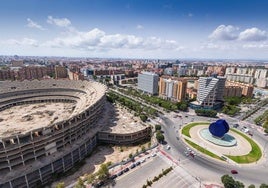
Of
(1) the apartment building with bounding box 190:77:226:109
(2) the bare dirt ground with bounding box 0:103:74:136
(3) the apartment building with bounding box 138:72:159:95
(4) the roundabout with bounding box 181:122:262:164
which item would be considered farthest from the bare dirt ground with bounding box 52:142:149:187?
A: (3) the apartment building with bounding box 138:72:159:95

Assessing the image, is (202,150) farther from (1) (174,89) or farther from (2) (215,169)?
(1) (174,89)

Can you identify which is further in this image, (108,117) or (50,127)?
(108,117)

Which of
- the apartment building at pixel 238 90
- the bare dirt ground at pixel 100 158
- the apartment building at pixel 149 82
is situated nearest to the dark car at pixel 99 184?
the bare dirt ground at pixel 100 158

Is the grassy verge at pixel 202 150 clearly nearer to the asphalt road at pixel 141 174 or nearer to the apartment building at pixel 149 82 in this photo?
the asphalt road at pixel 141 174

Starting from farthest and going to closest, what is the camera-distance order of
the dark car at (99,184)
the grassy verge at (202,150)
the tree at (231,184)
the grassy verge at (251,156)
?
the grassy verge at (202,150) < the grassy verge at (251,156) < the dark car at (99,184) < the tree at (231,184)

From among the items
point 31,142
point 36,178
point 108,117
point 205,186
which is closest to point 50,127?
point 31,142

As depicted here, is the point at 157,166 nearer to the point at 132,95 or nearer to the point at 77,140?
the point at 77,140
